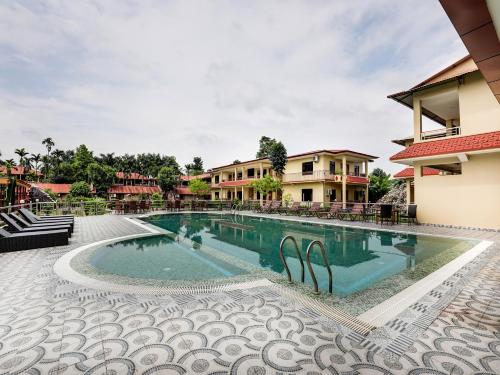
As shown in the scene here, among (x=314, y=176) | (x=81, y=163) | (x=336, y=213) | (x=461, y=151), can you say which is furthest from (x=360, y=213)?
(x=81, y=163)

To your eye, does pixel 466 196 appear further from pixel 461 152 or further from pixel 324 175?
pixel 324 175

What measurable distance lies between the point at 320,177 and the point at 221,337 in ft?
72.3

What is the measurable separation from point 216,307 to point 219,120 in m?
24.6

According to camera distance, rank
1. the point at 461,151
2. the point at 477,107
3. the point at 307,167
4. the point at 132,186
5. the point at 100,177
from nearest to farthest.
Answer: the point at 461,151
the point at 477,107
the point at 307,167
the point at 100,177
the point at 132,186

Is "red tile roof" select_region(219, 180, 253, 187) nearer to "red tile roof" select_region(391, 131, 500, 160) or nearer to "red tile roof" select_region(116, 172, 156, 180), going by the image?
"red tile roof" select_region(391, 131, 500, 160)

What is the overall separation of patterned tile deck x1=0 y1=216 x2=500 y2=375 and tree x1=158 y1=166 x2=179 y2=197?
135 ft

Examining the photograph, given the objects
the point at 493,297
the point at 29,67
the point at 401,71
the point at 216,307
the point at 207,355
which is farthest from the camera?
the point at 401,71

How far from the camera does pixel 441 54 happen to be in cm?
1211

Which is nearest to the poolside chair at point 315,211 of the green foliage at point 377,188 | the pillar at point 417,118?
the pillar at point 417,118

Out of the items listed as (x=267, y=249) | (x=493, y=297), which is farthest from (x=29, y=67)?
(x=493, y=297)

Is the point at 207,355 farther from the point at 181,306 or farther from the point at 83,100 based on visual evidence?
the point at 83,100

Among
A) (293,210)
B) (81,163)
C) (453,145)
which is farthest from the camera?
(81,163)

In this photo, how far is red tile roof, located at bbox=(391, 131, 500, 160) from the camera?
400 inches

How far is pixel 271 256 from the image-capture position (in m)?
7.30
